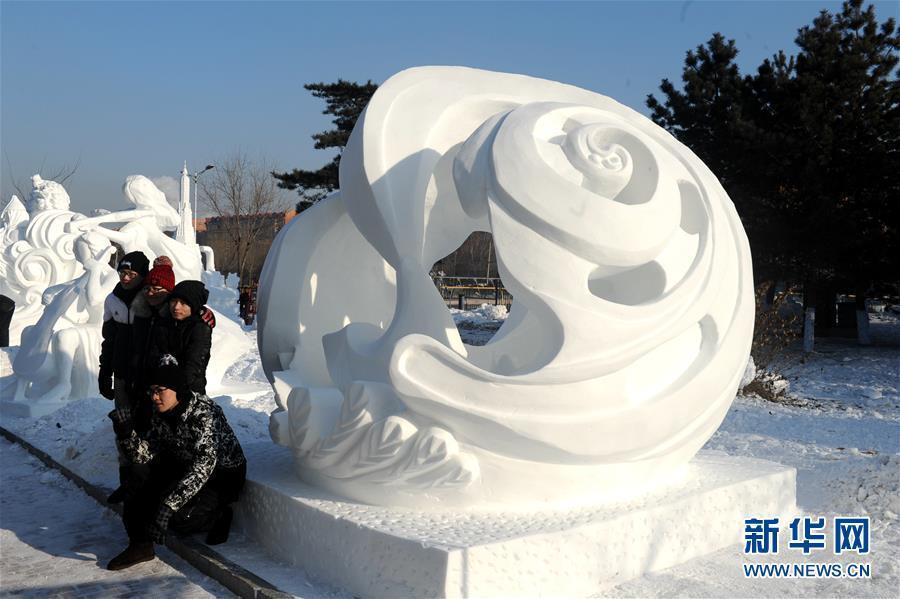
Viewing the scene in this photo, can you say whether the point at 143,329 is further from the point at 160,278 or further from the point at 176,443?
the point at 176,443

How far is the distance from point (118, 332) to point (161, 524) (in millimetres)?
1591

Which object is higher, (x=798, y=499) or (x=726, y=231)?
(x=726, y=231)

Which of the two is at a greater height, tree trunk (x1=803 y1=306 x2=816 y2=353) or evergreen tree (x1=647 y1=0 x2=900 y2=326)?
evergreen tree (x1=647 y1=0 x2=900 y2=326)

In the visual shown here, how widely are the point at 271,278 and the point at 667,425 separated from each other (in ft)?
8.22

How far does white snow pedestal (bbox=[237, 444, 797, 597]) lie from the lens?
3301mm

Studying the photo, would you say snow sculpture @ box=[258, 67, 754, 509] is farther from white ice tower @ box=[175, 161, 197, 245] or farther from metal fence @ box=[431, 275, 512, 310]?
metal fence @ box=[431, 275, 512, 310]

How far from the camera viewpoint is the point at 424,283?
4141 mm

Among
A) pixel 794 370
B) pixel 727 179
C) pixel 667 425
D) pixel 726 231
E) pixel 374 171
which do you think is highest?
pixel 727 179

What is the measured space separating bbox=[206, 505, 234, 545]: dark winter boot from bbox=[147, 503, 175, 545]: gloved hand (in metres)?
A: 0.26

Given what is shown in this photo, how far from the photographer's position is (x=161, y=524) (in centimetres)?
398

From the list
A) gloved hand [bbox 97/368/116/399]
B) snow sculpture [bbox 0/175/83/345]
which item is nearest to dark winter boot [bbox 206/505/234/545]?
gloved hand [bbox 97/368/116/399]

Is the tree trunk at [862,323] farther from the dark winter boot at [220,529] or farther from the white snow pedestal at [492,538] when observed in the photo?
the dark winter boot at [220,529]

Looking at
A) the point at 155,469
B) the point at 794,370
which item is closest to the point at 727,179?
the point at 794,370

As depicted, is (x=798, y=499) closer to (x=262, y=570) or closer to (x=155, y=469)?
(x=262, y=570)
